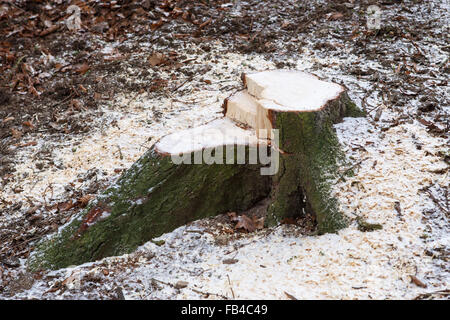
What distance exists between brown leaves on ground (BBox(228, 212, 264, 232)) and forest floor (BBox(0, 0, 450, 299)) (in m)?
0.10

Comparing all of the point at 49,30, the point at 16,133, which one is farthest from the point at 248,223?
the point at 49,30

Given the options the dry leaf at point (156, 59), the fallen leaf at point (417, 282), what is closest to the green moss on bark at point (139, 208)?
the fallen leaf at point (417, 282)

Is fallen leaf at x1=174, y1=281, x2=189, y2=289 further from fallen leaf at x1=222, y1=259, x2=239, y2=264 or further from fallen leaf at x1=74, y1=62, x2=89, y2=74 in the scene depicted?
fallen leaf at x1=74, y1=62, x2=89, y2=74

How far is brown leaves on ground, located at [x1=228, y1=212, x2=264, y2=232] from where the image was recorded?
3438 millimetres

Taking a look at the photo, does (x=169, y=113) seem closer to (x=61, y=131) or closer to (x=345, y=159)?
(x=61, y=131)

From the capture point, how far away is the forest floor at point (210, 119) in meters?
2.96

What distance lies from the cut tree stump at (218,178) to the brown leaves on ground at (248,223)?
0.34 feet

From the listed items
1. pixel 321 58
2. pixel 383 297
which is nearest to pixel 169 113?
pixel 321 58

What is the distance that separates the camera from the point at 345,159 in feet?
11.4

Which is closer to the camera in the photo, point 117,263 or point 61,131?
point 117,263

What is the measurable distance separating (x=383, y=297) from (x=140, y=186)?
1.79m

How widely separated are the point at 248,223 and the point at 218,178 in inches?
16.2

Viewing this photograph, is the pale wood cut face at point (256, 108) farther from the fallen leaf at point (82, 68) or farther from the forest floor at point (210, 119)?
the fallen leaf at point (82, 68)

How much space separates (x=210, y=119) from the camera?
15.2 feet
